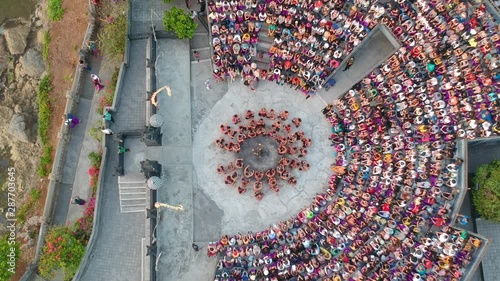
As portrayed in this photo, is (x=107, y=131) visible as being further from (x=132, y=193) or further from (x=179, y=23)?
(x=179, y=23)

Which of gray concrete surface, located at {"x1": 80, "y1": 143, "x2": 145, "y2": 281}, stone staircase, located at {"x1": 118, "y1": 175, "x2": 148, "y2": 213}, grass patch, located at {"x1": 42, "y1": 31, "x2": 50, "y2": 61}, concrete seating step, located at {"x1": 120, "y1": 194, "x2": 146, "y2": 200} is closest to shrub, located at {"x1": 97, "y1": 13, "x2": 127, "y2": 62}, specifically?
grass patch, located at {"x1": 42, "y1": 31, "x2": 50, "y2": 61}

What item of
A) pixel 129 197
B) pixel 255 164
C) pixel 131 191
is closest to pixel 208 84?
pixel 255 164

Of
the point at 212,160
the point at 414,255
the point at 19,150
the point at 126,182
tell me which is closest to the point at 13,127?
the point at 19,150

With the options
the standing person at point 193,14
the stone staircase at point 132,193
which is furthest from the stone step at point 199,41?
the stone staircase at point 132,193

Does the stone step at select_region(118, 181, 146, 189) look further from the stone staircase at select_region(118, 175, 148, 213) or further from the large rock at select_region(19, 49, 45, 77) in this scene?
the large rock at select_region(19, 49, 45, 77)

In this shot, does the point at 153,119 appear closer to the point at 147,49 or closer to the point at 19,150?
the point at 147,49

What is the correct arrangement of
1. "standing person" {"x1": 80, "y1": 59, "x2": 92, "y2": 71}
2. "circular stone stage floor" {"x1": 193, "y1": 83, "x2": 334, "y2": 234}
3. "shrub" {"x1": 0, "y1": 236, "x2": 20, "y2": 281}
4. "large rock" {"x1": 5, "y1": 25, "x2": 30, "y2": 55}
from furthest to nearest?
"large rock" {"x1": 5, "y1": 25, "x2": 30, "y2": 55}
"standing person" {"x1": 80, "y1": 59, "x2": 92, "y2": 71}
"circular stone stage floor" {"x1": 193, "y1": 83, "x2": 334, "y2": 234}
"shrub" {"x1": 0, "y1": 236, "x2": 20, "y2": 281}
